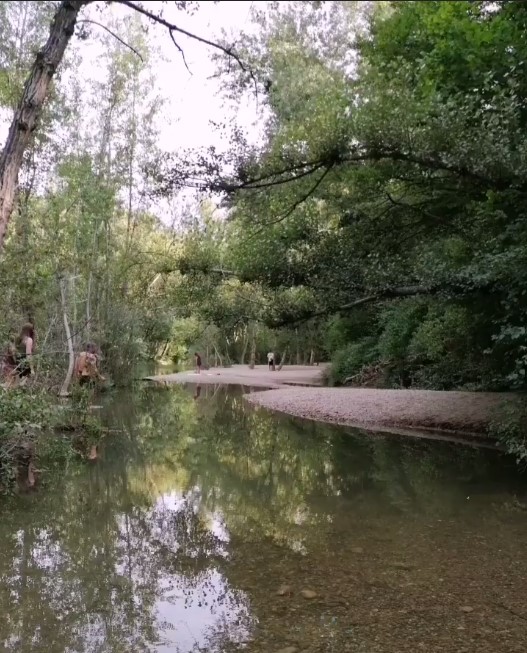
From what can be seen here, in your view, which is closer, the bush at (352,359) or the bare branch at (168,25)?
the bare branch at (168,25)

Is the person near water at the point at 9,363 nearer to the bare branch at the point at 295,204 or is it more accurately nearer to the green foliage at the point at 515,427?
the bare branch at the point at 295,204

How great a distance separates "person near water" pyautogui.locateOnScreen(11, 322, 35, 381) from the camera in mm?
8055

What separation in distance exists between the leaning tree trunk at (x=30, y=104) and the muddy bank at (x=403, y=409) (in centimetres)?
796

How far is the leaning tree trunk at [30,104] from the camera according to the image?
15.2 ft

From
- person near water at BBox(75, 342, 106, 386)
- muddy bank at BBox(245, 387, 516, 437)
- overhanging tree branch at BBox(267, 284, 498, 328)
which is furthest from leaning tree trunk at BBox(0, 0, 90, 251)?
muddy bank at BBox(245, 387, 516, 437)

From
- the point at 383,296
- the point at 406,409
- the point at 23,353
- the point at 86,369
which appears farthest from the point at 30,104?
the point at 406,409

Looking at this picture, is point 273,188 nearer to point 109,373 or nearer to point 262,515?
A: point 262,515

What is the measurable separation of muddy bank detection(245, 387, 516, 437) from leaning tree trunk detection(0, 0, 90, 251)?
7.96 m

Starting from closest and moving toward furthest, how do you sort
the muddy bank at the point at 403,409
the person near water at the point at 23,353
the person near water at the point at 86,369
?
the person near water at the point at 23,353, the muddy bank at the point at 403,409, the person near water at the point at 86,369

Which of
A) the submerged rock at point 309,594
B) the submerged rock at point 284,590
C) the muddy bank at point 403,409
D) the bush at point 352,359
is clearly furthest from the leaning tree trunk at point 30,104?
the bush at point 352,359

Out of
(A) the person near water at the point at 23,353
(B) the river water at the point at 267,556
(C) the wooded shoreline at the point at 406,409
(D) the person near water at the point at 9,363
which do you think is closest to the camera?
(B) the river water at the point at 267,556

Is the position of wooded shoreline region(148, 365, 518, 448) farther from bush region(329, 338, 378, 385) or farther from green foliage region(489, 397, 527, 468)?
bush region(329, 338, 378, 385)

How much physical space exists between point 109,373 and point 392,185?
1260 centimetres

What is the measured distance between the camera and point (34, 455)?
8.55 meters
